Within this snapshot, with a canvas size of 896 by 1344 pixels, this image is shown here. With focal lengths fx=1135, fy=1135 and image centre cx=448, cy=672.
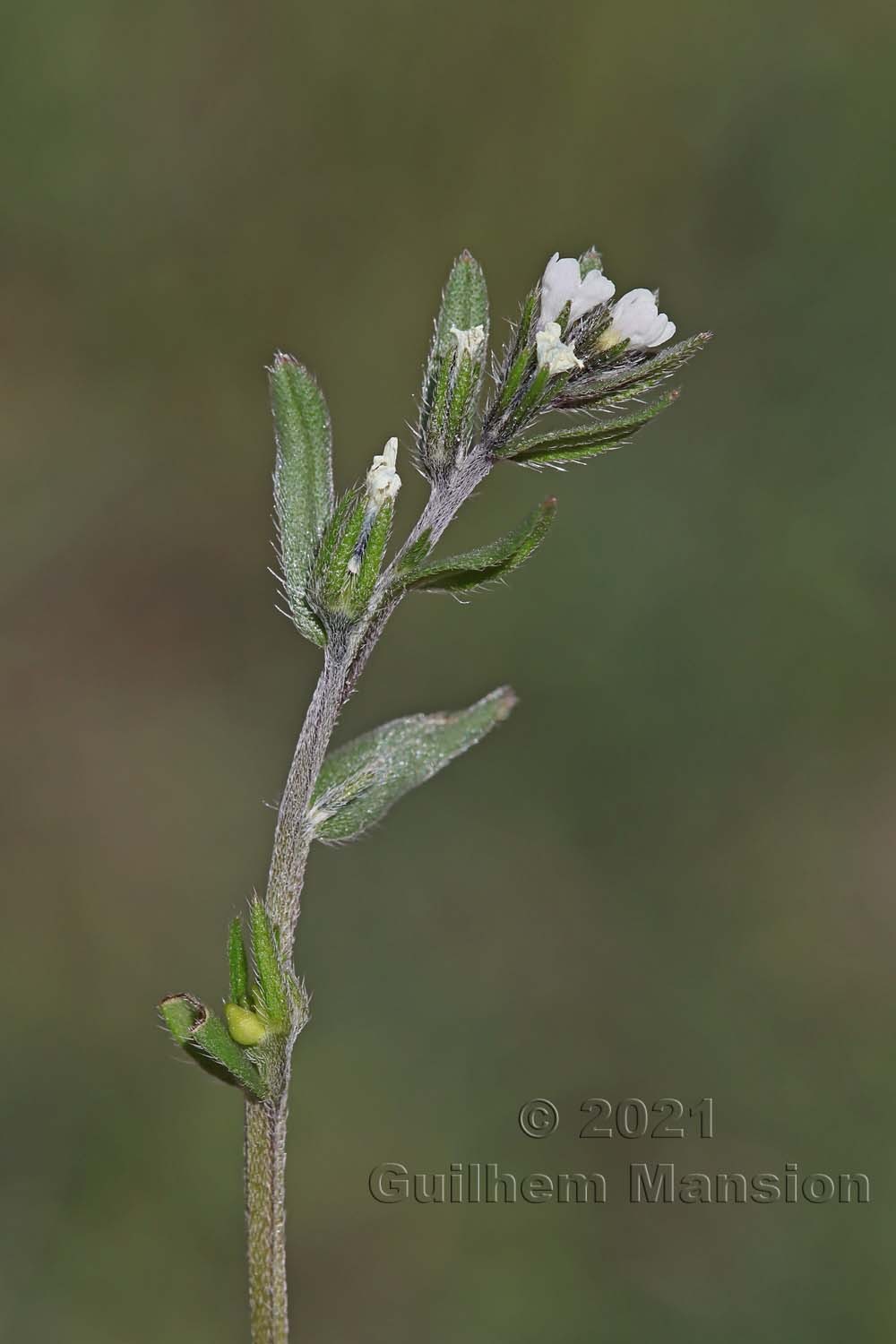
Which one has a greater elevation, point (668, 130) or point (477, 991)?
point (668, 130)

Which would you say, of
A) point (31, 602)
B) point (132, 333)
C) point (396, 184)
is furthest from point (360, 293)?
point (31, 602)

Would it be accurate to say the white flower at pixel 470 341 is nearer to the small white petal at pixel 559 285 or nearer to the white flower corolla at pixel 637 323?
the small white petal at pixel 559 285

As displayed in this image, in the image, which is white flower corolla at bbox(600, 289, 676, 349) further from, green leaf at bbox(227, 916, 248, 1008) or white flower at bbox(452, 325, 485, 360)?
green leaf at bbox(227, 916, 248, 1008)

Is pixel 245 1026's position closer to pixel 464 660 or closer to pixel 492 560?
pixel 492 560

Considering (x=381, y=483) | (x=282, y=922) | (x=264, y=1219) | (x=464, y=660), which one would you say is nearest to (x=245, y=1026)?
(x=282, y=922)

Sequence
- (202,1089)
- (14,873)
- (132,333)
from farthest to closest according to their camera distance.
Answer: (132,333)
(14,873)
(202,1089)

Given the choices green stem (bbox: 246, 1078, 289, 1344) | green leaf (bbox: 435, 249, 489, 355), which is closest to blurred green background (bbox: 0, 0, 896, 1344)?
green stem (bbox: 246, 1078, 289, 1344)

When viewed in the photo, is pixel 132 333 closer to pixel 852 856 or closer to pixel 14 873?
pixel 14 873
